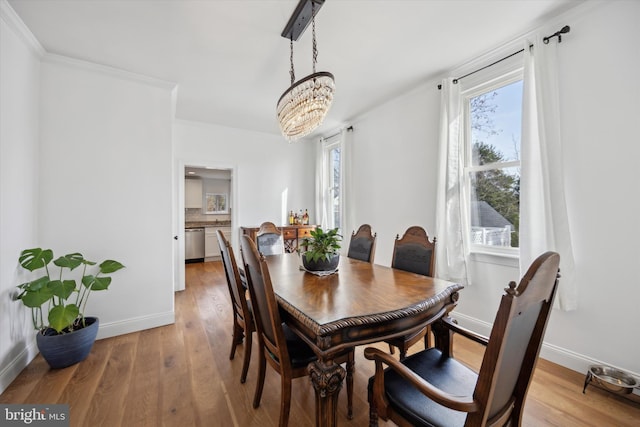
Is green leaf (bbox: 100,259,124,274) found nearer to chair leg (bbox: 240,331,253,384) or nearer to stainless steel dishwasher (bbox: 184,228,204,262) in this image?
chair leg (bbox: 240,331,253,384)

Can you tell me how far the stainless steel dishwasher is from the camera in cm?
616

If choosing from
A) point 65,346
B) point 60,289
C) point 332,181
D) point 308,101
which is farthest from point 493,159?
point 65,346

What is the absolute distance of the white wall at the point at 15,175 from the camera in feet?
6.17

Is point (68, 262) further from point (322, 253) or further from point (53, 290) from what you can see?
point (322, 253)

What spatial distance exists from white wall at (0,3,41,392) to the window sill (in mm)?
3951

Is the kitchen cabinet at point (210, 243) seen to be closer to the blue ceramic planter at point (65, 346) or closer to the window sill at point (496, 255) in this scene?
the blue ceramic planter at point (65, 346)

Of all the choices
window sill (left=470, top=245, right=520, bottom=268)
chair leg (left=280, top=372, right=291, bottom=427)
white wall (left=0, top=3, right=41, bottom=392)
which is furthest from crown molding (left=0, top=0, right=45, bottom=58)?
window sill (left=470, top=245, right=520, bottom=268)

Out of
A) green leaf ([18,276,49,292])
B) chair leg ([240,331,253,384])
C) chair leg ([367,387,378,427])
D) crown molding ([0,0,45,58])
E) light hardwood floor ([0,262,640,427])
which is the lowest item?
light hardwood floor ([0,262,640,427])

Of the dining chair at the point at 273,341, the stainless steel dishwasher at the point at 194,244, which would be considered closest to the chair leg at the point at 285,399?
the dining chair at the point at 273,341

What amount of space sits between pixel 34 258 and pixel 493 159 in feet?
13.4

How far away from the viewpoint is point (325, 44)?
2.37 m

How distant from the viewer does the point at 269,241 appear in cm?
328

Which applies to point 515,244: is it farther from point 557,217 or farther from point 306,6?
point 306,6

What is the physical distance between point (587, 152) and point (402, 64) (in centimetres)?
176
